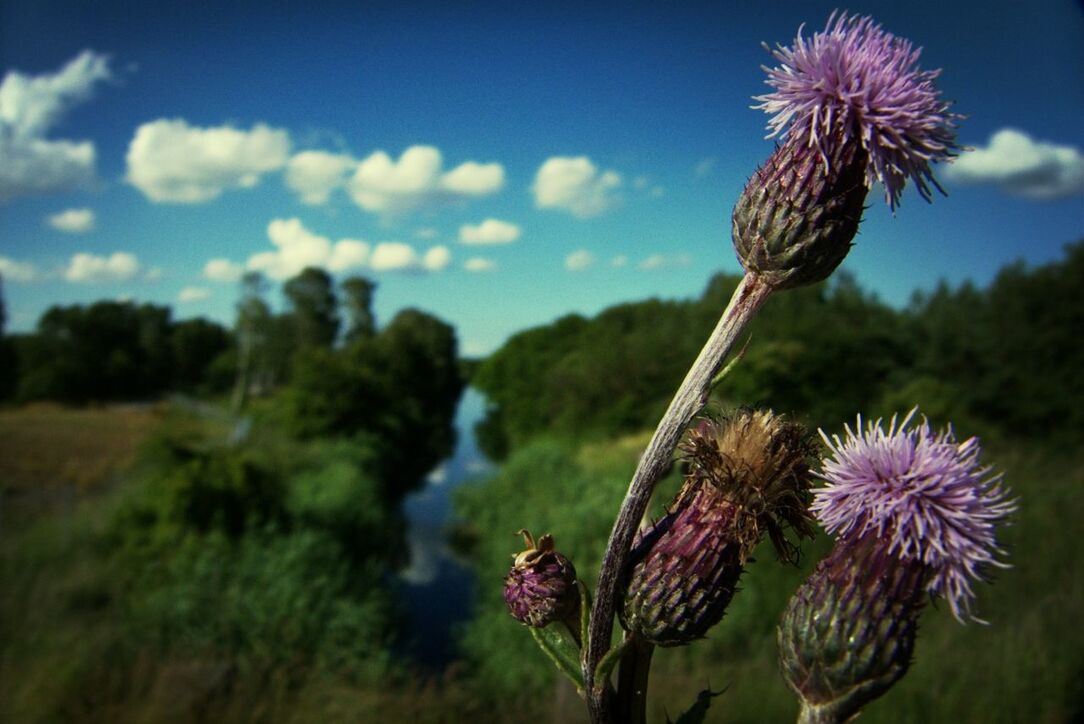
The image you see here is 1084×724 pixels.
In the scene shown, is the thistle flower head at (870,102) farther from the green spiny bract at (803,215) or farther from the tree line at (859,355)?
the tree line at (859,355)

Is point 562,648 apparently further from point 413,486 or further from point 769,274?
point 413,486

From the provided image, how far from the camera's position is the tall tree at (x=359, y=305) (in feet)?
104

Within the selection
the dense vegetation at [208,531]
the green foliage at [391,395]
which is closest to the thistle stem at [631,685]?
the dense vegetation at [208,531]

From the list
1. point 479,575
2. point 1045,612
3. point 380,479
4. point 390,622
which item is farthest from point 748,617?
point 380,479

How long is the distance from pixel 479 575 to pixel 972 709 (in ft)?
40.9

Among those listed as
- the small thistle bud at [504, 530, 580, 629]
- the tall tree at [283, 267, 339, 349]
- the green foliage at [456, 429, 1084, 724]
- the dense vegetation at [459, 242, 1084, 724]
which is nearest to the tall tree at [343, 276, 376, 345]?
the tall tree at [283, 267, 339, 349]

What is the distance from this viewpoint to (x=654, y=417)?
1469cm

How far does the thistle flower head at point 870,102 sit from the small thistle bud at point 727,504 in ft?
0.91

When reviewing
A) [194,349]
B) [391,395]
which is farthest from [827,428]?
[194,349]

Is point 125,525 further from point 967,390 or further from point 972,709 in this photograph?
point 967,390

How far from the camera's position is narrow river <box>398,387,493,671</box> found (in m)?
14.1

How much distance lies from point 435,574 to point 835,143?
19474mm

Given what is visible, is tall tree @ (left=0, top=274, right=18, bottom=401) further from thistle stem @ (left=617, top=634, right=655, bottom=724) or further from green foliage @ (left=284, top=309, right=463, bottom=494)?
thistle stem @ (left=617, top=634, right=655, bottom=724)

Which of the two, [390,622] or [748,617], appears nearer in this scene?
[748,617]
